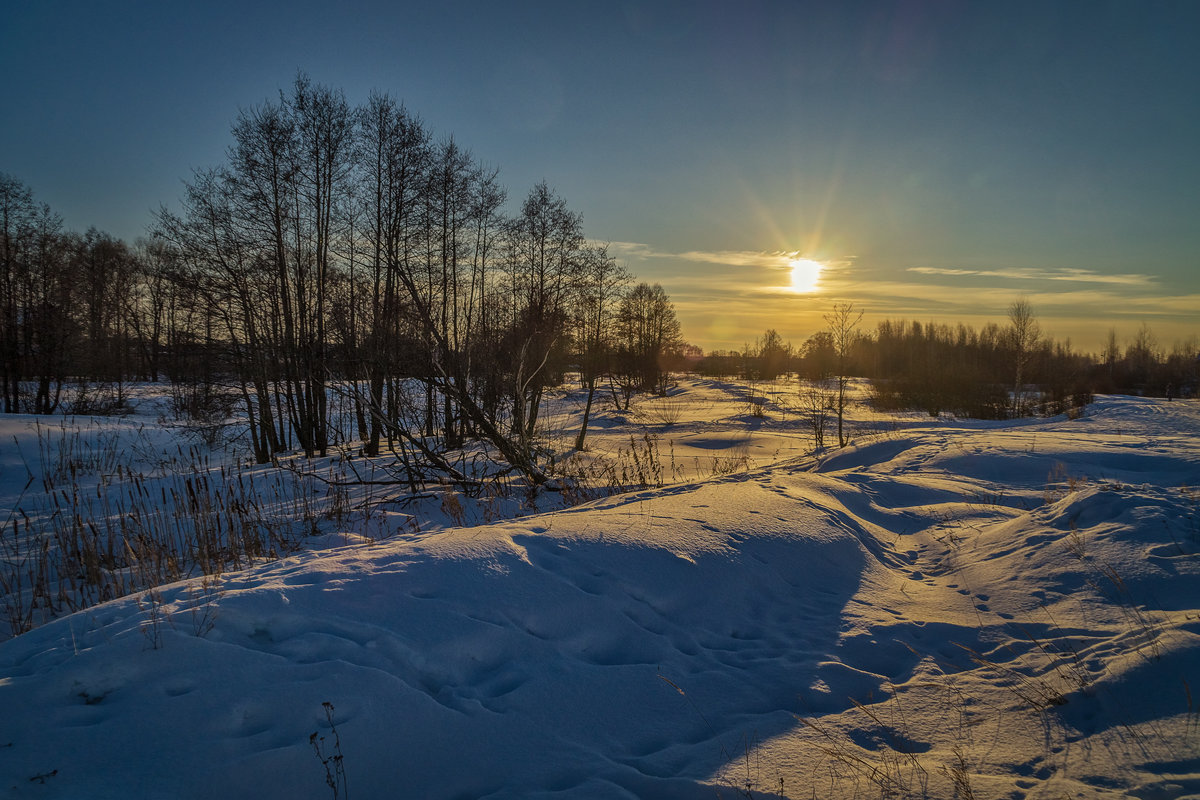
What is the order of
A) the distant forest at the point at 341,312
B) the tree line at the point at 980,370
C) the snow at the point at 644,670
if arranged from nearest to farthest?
1. the snow at the point at 644,670
2. the distant forest at the point at 341,312
3. the tree line at the point at 980,370

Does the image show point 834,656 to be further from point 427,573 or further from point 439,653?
point 427,573

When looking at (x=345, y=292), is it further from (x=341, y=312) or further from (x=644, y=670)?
(x=644, y=670)

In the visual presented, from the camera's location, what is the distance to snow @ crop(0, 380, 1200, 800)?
2.40 metres

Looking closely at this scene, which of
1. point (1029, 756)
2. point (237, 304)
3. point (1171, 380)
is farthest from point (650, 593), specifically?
point (1171, 380)

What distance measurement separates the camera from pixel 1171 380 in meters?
39.1

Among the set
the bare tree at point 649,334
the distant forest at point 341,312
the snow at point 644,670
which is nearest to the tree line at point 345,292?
the distant forest at point 341,312

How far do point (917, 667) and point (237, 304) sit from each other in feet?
56.6

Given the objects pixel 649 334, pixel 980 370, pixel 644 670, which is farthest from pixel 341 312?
pixel 980 370

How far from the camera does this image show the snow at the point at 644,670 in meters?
2.40

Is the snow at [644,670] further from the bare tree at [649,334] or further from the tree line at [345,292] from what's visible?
the bare tree at [649,334]

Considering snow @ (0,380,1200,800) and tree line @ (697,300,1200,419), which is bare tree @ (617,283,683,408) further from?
snow @ (0,380,1200,800)

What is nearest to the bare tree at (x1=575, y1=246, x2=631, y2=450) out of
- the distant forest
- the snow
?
the distant forest

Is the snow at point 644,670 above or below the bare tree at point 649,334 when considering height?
below

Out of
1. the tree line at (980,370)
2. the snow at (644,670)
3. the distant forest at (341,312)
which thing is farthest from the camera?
the tree line at (980,370)
